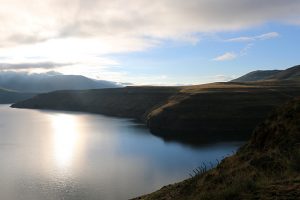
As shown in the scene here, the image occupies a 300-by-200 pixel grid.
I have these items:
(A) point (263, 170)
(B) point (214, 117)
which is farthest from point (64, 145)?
(A) point (263, 170)

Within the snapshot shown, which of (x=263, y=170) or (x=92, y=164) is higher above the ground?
(x=263, y=170)

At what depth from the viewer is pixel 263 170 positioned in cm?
2408

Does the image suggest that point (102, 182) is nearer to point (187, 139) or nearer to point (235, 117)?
point (187, 139)

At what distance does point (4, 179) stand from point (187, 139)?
7878 centimetres

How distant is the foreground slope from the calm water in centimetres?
2960

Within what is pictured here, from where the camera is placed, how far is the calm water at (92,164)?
61500mm

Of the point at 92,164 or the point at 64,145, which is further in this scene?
the point at 64,145

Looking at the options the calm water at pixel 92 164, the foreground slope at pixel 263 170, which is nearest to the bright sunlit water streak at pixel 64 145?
the calm water at pixel 92 164

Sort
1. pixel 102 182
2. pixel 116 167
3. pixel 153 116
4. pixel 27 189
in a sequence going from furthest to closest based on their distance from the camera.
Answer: pixel 153 116
pixel 116 167
pixel 102 182
pixel 27 189

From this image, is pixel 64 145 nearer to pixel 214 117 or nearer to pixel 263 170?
pixel 214 117

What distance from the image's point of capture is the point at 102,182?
6631 cm

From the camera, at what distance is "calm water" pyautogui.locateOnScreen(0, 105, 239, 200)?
2421 inches

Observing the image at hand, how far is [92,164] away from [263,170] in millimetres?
63829

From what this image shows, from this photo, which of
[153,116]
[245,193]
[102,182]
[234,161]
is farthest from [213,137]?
[245,193]
